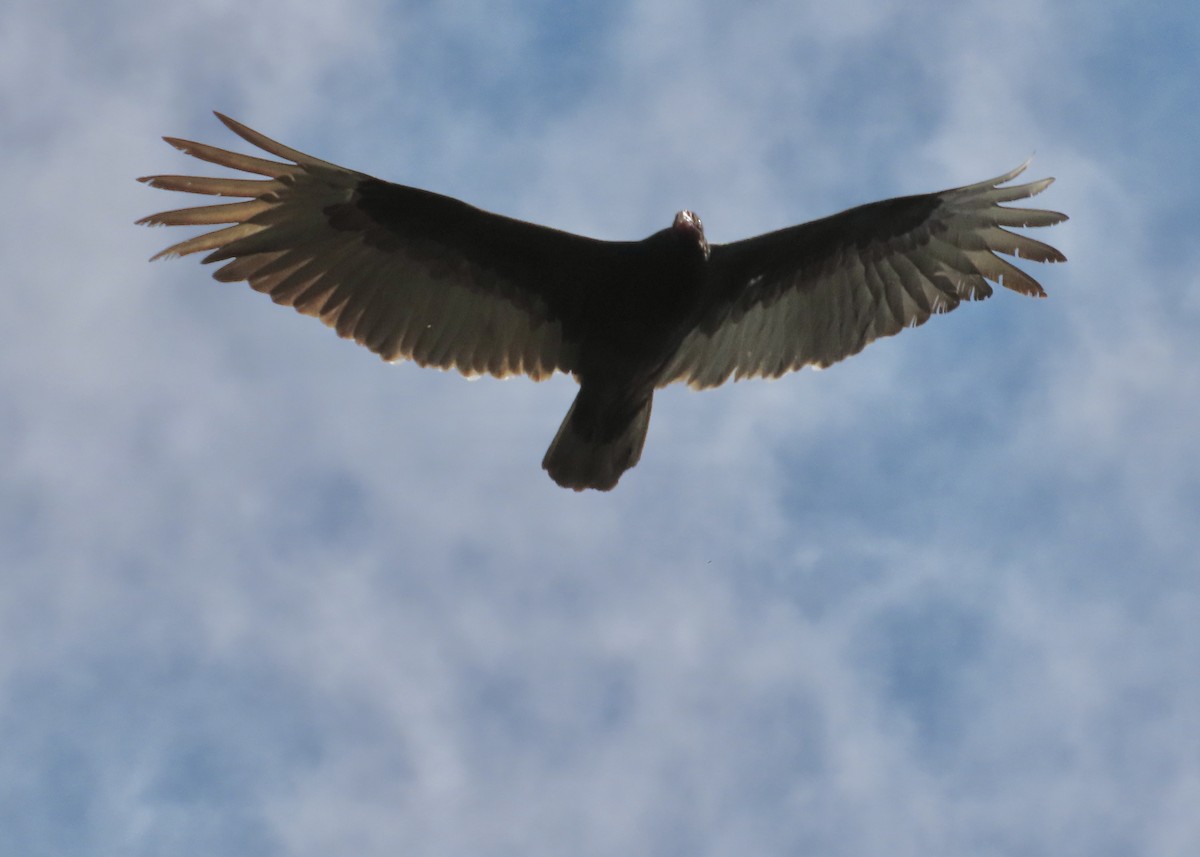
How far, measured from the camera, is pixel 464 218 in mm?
7496

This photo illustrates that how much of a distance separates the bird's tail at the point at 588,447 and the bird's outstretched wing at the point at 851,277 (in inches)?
21.1

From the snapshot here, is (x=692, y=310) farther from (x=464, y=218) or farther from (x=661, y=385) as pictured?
(x=464, y=218)

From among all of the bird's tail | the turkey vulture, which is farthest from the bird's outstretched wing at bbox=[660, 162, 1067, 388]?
the bird's tail

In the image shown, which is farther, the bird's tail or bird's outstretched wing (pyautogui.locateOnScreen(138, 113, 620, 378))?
the bird's tail

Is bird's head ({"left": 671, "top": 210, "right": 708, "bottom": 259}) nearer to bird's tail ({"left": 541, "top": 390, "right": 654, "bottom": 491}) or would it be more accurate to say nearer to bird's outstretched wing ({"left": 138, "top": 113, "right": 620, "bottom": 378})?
bird's outstretched wing ({"left": 138, "top": 113, "right": 620, "bottom": 378})

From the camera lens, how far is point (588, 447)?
780 centimetres

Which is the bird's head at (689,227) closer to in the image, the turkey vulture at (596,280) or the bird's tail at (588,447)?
the turkey vulture at (596,280)

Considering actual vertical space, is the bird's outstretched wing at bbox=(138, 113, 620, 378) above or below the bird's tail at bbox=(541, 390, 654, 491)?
above

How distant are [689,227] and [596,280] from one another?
0.62m

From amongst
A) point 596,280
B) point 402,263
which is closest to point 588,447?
point 596,280

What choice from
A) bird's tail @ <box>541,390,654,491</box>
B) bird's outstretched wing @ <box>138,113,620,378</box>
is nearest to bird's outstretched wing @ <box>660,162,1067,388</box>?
bird's tail @ <box>541,390,654,491</box>

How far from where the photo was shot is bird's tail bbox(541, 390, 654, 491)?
7789 mm

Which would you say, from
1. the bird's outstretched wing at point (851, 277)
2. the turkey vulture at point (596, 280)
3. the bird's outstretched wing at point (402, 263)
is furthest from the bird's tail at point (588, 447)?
the bird's outstretched wing at point (851, 277)

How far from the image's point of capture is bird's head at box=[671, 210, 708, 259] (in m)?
7.23
